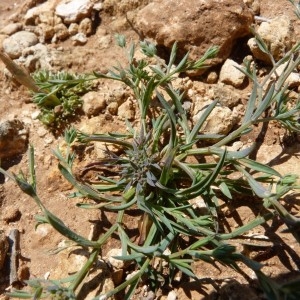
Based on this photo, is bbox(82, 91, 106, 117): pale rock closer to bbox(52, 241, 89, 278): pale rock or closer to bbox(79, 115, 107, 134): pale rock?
bbox(79, 115, 107, 134): pale rock

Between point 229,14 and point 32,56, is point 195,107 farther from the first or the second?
point 32,56

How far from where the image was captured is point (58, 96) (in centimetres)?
351

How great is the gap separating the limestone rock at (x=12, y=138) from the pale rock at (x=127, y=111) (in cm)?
75

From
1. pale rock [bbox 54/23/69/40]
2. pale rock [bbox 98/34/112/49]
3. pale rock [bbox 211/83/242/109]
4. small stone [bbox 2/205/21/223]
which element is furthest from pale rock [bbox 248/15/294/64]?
small stone [bbox 2/205/21/223]

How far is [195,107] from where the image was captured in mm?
3346

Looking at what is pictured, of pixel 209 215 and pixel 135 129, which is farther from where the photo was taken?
pixel 135 129

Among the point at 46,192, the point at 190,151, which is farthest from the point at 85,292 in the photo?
the point at 190,151

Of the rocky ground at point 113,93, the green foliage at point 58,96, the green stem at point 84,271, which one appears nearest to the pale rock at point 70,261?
the rocky ground at point 113,93

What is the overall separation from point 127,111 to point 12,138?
88 cm

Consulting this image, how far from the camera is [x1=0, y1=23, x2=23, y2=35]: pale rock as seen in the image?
13.2 feet

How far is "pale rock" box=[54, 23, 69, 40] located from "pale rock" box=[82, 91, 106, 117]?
30.8 inches

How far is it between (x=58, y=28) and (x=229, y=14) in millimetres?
1496

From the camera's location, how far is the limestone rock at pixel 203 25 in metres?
3.47

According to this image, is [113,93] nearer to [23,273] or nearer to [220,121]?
[220,121]
